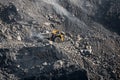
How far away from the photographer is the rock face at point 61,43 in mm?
12359

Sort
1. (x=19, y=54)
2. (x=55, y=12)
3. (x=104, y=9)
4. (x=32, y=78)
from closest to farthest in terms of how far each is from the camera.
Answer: (x=32, y=78) < (x=19, y=54) < (x=55, y=12) < (x=104, y=9)

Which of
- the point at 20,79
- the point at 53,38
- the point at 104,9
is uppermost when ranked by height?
the point at 104,9

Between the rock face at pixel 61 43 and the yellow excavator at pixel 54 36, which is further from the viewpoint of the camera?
the yellow excavator at pixel 54 36

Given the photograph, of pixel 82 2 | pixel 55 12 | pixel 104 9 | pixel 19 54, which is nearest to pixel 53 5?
pixel 55 12

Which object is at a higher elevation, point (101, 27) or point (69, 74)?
point (101, 27)

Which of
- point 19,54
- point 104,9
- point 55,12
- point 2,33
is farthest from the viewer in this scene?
point 104,9

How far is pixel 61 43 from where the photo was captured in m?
14.5

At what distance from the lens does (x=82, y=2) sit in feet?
59.5

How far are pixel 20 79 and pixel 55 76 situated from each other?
64.1 inches

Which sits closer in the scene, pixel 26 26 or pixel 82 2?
pixel 26 26

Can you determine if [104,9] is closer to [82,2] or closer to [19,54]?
[82,2]

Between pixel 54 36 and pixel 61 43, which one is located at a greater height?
pixel 54 36

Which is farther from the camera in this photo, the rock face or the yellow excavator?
the yellow excavator

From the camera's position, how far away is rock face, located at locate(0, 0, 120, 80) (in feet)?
40.5
